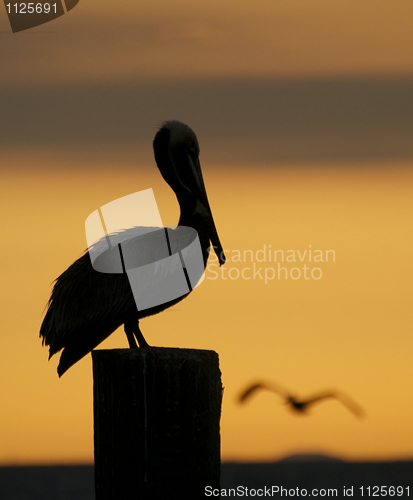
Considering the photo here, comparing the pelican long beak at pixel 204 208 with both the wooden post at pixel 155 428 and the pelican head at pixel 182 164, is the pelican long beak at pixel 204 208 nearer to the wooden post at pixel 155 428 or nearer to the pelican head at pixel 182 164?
the pelican head at pixel 182 164

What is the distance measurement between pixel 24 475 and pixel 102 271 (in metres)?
86.5

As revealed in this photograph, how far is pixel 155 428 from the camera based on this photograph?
2992mm

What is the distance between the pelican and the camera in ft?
18.0

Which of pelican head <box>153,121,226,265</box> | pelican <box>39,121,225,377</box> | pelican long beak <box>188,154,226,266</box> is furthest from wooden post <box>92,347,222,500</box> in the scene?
pelican head <box>153,121,226,265</box>

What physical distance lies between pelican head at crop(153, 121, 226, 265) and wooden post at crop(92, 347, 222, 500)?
10.3ft

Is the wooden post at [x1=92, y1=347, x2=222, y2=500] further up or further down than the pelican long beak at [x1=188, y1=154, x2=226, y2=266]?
further down

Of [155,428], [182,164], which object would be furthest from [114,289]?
[155,428]

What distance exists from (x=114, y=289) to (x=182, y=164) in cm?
148

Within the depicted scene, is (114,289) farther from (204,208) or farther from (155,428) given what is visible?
(155,428)

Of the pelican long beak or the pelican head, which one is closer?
the pelican long beak

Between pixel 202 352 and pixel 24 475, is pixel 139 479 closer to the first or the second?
pixel 202 352

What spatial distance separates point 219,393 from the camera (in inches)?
128

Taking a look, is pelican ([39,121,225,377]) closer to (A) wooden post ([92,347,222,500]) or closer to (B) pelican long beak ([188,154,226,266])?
(B) pelican long beak ([188,154,226,266])

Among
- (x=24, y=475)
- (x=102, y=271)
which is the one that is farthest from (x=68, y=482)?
(x=102, y=271)
